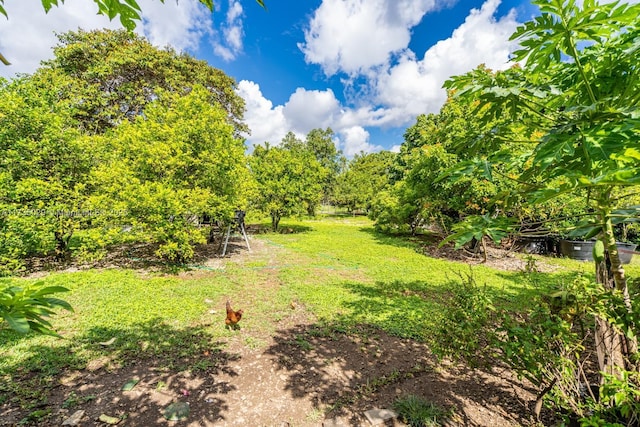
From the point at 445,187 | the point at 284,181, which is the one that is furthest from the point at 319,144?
→ the point at 445,187

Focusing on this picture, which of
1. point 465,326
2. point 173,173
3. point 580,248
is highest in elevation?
point 173,173

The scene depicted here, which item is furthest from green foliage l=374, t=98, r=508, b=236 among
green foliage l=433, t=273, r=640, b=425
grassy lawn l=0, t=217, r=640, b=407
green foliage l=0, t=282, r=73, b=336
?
green foliage l=0, t=282, r=73, b=336

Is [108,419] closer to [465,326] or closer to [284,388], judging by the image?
[284,388]

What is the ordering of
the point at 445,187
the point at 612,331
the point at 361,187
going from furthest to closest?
the point at 361,187
the point at 445,187
the point at 612,331

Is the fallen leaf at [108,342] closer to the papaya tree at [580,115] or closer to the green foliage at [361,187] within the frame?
the papaya tree at [580,115]

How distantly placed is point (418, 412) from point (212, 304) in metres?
4.10

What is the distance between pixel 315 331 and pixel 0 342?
4264mm

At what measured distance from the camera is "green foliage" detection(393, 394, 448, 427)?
8.29 ft

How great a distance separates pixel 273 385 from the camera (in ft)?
10.3

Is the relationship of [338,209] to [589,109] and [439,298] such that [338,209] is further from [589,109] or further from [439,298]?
[589,109]

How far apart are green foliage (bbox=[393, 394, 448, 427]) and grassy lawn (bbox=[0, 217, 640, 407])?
0.88 metres

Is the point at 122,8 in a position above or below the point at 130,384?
above

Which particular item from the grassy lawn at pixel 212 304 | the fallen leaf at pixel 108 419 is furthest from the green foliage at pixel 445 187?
the fallen leaf at pixel 108 419

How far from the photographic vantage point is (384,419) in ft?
8.54
